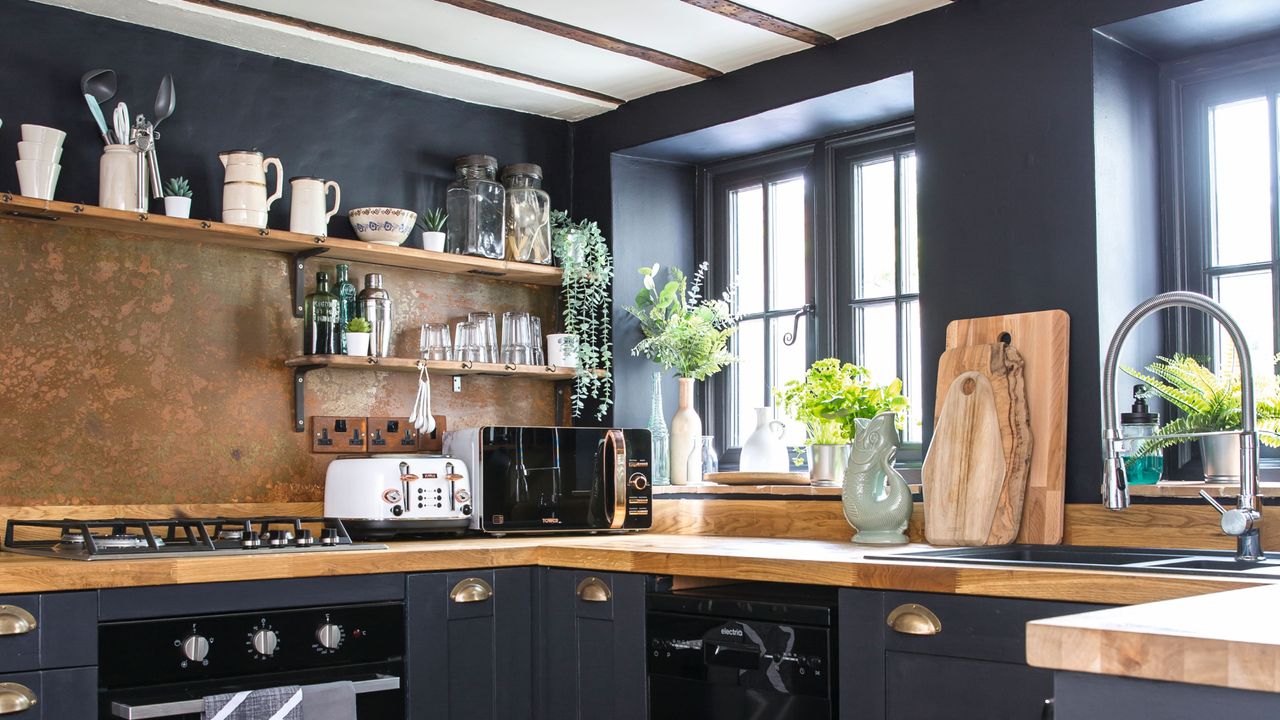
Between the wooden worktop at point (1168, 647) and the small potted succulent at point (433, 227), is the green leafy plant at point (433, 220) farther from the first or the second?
the wooden worktop at point (1168, 647)

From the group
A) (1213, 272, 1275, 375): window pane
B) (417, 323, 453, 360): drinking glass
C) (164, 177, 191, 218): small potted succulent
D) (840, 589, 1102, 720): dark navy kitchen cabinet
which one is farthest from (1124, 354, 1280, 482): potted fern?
(164, 177, 191, 218): small potted succulent

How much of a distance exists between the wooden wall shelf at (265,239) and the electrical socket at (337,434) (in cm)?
46

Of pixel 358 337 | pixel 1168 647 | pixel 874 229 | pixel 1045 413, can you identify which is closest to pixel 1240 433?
pixel 1045 413

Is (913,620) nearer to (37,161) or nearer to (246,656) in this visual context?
(246,656)

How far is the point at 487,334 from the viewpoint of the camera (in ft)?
12.0

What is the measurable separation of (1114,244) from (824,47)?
1.00 m

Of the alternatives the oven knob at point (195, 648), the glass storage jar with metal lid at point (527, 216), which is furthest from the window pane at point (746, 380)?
the oven knob at point (195, 648)

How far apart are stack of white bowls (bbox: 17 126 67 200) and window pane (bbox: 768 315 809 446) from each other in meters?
2.07

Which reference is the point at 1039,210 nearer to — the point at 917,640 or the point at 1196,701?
the point at 917,640

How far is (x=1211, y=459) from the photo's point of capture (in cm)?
261

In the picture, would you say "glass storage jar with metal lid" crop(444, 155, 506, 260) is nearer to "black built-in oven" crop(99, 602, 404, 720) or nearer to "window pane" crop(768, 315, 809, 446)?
"window pane" crop(768, 315, 809, 446)

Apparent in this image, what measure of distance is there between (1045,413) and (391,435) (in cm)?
181

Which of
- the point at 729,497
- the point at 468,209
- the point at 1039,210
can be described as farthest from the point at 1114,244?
the point at 468,209

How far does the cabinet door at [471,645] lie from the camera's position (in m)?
2.79
